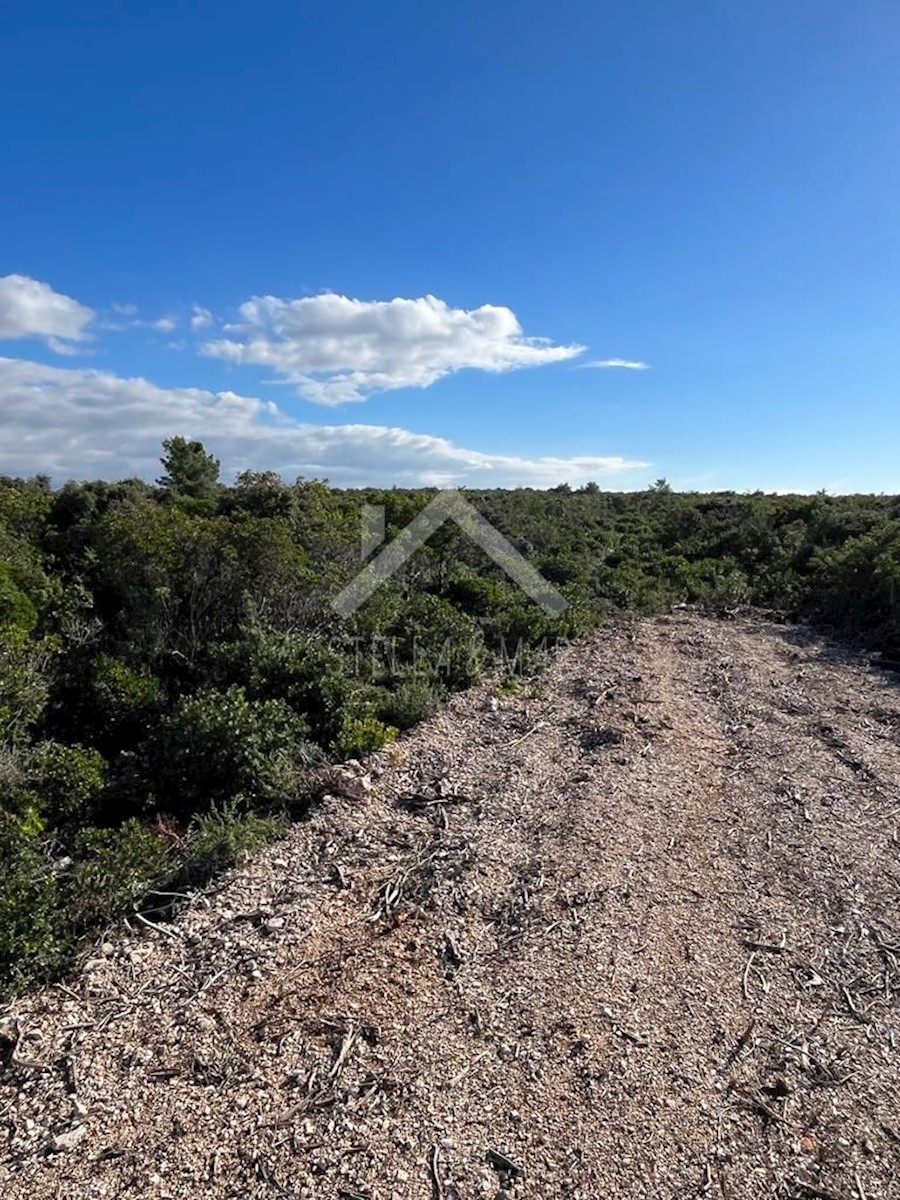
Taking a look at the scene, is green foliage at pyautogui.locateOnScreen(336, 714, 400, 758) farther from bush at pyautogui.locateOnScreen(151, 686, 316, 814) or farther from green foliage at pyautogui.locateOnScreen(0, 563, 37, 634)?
green foliage at pyautogui.locateOnScreen(0, 563, 37, 634)

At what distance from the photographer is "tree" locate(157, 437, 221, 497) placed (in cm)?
1973

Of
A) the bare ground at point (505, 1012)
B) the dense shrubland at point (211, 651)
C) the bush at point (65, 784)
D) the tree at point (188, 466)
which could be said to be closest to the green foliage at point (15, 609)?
the dense shrubland at point (211, 651)

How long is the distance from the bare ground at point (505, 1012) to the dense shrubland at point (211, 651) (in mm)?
562

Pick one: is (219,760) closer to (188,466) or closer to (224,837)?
(224,837)

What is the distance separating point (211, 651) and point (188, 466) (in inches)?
580

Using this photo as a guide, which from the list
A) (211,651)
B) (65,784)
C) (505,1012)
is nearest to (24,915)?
(65,784)

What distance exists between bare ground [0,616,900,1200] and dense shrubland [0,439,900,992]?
562 mm

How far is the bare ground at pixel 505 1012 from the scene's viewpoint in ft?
8.88

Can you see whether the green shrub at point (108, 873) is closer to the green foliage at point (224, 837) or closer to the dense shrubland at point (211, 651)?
the dense shrubland at point (211, 651)

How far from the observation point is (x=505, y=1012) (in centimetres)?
344

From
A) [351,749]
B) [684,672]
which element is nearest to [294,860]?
[351,749]

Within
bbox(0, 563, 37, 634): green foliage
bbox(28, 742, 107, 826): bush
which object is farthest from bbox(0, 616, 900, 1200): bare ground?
bbox(0, 563, 37, 634): green foliage

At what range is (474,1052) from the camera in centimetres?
320

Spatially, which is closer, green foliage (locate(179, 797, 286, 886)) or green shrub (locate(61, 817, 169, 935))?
green shrub (locate(61, 817, 169, 935))
